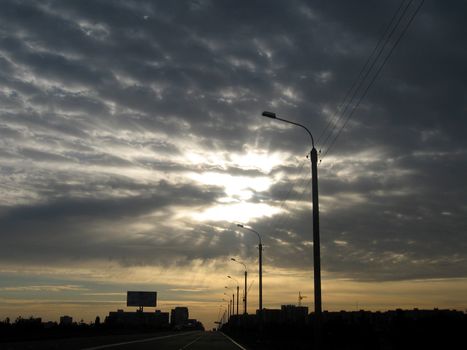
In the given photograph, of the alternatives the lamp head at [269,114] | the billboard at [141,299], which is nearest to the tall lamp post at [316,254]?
the lamp head at [269,114]

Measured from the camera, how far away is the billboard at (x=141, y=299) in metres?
158

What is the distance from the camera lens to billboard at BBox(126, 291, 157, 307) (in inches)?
6211

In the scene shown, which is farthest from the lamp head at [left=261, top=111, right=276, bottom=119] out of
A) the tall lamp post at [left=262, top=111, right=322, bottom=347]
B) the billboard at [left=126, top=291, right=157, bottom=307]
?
the billboard at [left=126, top=291, right=157, bottom=307]

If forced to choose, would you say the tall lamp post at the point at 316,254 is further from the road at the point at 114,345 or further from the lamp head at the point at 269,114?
the road at the point at 114,345

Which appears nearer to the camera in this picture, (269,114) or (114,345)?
(269,114)

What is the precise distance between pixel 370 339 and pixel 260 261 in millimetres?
26448

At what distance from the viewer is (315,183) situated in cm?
2603

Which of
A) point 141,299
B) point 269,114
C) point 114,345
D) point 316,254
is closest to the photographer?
point 316,254

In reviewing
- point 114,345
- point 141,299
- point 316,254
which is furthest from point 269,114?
point 141,299

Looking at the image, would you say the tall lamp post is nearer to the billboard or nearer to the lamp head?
the lamp head

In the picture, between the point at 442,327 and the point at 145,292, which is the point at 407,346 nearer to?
the point at 442,327

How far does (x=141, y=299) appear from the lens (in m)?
158

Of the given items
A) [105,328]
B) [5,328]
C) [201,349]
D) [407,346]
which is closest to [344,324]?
[201,349]

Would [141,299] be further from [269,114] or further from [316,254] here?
[316,254]
